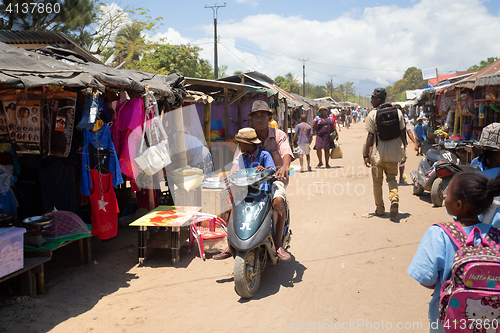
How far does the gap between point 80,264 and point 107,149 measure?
1.61 meters

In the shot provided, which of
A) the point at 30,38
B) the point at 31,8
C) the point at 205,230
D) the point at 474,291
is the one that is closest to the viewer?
the point at 474,291

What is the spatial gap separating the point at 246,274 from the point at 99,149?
8.53 ft

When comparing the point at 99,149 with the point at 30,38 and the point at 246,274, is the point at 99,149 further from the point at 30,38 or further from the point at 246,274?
the point at 30,38

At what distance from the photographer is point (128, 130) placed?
521cm

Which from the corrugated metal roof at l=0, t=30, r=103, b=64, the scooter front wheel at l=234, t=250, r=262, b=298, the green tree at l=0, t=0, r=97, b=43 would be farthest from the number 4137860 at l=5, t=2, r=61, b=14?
the scooter front wheel at l=234, t=250, r=262, b=298

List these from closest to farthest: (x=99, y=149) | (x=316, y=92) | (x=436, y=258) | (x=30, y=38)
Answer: (x=436, y=258), (x=99, y=149), (x=30, y=38), (x=316, y=92)

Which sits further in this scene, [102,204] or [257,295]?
[102,204]

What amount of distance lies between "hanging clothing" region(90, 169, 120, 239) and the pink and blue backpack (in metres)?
4.14

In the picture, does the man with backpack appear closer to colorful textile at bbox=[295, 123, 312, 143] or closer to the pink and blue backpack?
the pink and blue backpack

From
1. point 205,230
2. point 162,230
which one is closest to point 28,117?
point 162,230

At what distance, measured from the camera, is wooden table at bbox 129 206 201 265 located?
4.77 meters

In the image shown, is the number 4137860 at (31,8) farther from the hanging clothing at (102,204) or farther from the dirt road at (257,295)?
the hanging clothing at (102,204)

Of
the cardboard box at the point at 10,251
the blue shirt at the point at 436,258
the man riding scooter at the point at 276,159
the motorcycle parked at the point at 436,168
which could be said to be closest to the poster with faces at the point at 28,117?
the cardboard box at the point at 10,251

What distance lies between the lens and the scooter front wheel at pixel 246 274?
3.56m
